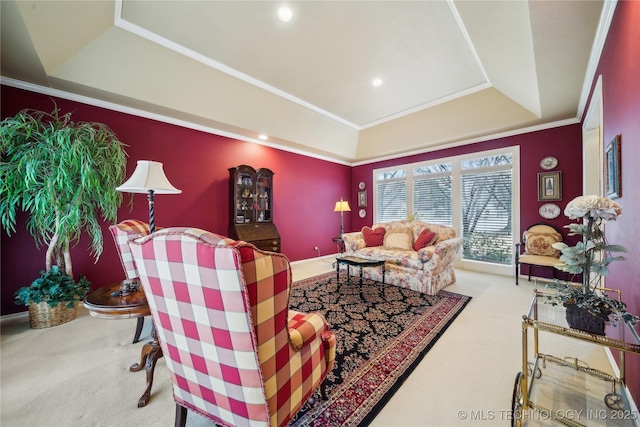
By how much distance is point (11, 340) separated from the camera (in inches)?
86.0

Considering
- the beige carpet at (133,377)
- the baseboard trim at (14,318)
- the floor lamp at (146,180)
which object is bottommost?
the beige carpet at (133,377)

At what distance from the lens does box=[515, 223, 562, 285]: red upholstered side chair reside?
3522 millimetres

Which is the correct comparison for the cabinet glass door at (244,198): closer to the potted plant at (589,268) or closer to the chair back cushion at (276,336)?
the chair back cushion at (276,336)

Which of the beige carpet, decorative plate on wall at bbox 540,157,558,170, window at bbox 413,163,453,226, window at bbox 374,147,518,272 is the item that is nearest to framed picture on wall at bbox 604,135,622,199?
the beige carpet

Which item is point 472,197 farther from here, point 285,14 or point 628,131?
point 285,14

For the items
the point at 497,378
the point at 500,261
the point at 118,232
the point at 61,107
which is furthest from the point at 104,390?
the point at 500,261

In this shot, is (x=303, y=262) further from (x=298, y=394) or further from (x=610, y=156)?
(x=610, y=156)

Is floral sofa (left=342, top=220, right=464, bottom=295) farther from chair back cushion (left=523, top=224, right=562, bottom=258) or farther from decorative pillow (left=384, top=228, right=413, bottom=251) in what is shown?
chair back cushion (left=523, top=224, right=562, bottom=258)

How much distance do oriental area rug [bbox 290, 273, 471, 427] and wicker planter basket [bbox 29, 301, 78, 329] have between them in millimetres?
2485

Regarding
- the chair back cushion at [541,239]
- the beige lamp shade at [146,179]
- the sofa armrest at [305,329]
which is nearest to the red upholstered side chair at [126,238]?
the beige lamp shade at [146,179]

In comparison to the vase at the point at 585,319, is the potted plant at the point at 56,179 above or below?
above

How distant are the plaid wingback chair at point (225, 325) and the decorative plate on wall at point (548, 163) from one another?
Answer: 4920 millimetres

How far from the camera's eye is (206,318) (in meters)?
0.87

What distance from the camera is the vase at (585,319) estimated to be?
1.17 m
